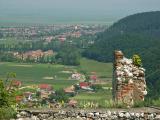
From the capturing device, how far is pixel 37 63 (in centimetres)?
8394

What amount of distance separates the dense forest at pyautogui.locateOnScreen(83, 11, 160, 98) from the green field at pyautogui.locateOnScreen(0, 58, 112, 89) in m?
3.16

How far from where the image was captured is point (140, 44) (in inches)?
3159

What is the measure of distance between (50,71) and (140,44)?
16.0 metres

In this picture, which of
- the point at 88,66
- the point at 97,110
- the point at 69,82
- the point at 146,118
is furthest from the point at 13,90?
the point at 88,66

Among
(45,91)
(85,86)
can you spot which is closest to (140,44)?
(85,86)

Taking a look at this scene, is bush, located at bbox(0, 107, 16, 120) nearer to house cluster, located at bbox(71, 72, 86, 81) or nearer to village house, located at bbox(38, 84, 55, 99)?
village house, located at bbox(38, 84, 55, 99)

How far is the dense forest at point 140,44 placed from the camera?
127 ft

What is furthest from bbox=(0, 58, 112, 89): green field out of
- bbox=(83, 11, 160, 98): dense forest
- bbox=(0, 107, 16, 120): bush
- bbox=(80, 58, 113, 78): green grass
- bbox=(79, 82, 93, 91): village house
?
bbox=(0, 107, 16, 120): bush

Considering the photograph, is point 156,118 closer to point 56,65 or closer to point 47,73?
point 47,73

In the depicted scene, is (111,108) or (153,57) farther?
(153,57)

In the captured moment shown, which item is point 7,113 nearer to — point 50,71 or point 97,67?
point 50,71

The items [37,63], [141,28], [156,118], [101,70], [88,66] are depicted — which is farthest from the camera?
[141,28]

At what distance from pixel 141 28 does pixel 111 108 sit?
114674 millimetres

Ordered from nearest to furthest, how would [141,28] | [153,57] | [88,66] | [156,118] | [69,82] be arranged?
[156,118] < [153,57] < [69,82] < [88,66] < [141,28]
